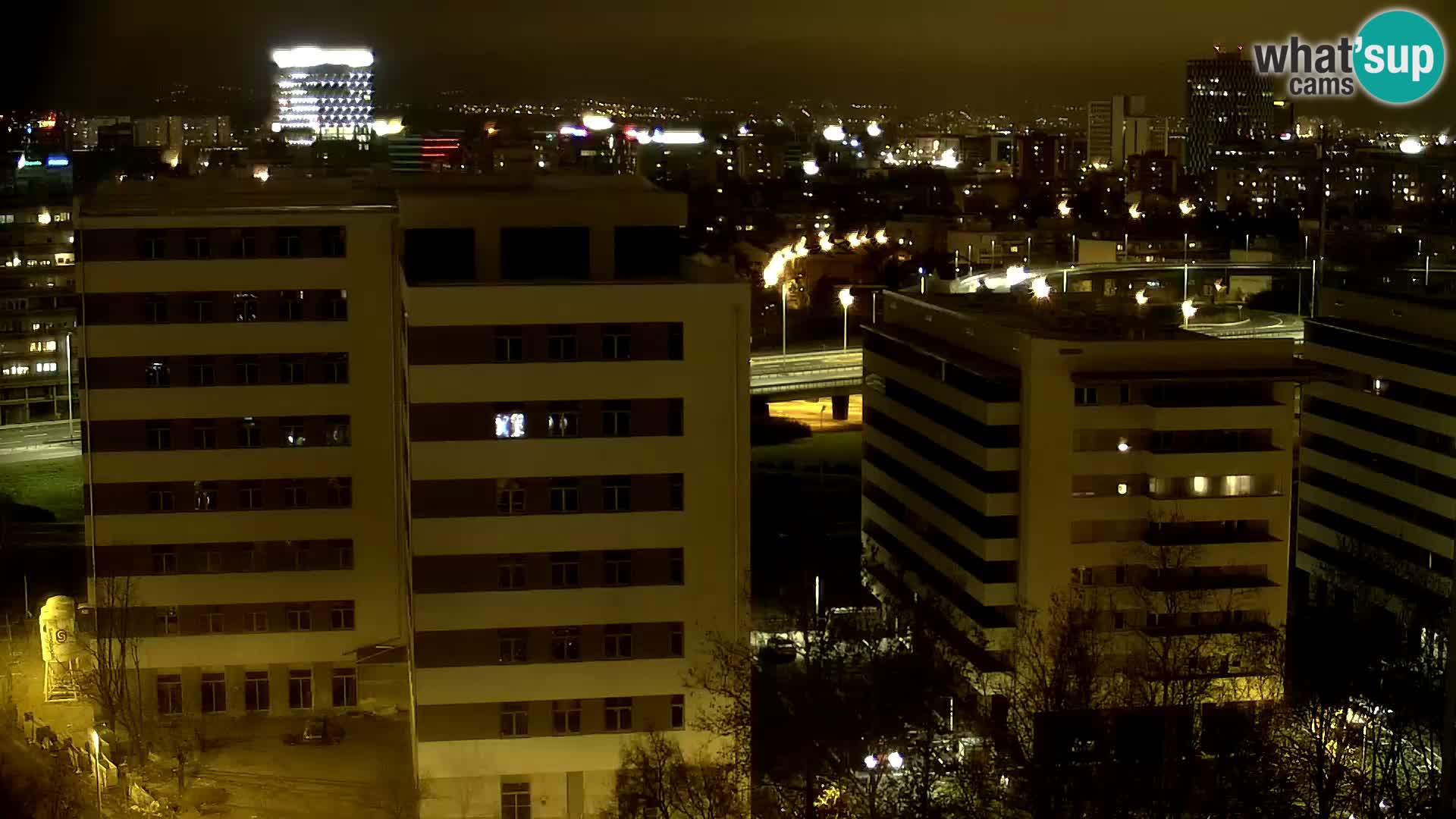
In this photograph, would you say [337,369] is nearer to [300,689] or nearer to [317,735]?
[300,689]

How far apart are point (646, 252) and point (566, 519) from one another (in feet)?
3.60

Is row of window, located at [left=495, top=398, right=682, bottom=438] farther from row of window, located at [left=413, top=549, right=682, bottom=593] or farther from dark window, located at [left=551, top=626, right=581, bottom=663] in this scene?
dark window, located at [left=551, top=626, right=581, bottom=663]

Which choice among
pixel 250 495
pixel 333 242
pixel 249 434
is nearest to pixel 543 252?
pixel 333 242

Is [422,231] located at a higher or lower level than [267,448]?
higher

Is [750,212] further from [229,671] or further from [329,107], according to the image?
[229,671]

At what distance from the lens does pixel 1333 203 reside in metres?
30.6

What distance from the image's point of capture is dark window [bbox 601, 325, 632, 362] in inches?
212

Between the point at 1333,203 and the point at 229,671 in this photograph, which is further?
the point at 1333,203

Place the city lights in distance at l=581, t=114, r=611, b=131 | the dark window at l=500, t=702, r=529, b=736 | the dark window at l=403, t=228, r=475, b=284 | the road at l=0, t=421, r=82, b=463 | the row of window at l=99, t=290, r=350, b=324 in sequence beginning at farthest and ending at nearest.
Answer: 1. the city lights in distance at l=581, t=114, r=611, b=131
2. the road at l=0, t=421, r=82, b=463
3. the row of window at l=99, t=290, r=350, b=324
4. the dark window at l=403, t=228, r=475, b=284
5. the dark window at l=500, t=702, r=529, b=736

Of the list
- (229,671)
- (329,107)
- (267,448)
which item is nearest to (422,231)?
(267,448)

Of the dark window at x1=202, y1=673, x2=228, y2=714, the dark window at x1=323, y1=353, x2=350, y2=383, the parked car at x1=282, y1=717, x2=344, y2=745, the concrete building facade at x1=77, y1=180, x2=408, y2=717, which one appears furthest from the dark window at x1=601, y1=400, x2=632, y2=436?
the dark window at x1=202, y1=673, x2=228, y2=714

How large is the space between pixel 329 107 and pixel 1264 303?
79.2ft

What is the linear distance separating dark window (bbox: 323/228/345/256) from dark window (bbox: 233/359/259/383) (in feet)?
1.52

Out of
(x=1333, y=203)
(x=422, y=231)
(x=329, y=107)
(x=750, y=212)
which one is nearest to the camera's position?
(x=422, y=231)
